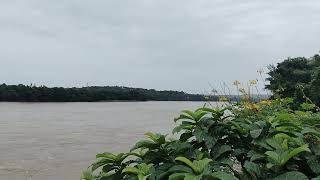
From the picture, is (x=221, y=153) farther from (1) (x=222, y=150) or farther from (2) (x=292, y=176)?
(2) (x=292, y=176)

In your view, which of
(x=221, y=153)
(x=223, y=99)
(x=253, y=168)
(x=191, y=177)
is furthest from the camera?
(x=223, y=99)

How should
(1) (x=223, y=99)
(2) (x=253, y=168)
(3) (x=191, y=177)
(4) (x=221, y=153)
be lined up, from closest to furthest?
(3) (x=191, y=177), (2) (x=253, y=168), (4) (x=221, y=153), (1) (x=223, y=99)

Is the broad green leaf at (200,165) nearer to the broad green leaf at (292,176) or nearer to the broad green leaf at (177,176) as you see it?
the broad green leaf at (177,176)

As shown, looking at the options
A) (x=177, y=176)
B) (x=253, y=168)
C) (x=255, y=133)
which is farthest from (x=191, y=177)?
(x=255, y=133)

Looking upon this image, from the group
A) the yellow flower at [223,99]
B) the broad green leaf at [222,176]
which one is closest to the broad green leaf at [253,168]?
the broad green leaf at [222,176]

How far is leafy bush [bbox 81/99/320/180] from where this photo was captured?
5.26ft

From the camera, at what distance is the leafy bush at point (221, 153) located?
1604 millimetres

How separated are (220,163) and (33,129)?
16698 mm

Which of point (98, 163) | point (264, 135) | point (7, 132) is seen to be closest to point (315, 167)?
point (264, 135)

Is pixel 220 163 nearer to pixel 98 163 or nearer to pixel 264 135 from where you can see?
pixel 264 135

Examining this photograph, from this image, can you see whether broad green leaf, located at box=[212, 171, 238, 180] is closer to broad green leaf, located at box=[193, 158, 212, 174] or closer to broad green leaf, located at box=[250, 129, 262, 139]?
broad green leaf, located at box=[193, 158, 212, 174]

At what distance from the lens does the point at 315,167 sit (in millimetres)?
1679

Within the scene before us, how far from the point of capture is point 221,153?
1792mm

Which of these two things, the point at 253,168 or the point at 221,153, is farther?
the point at 221,153
